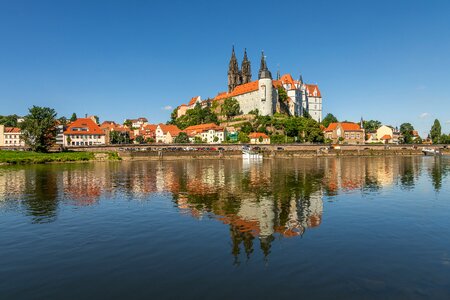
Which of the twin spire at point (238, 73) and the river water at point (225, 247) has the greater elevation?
the twin spire at point (238, 73)

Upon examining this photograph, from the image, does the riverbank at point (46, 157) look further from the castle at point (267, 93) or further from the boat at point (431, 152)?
the boat at point (431, 152)

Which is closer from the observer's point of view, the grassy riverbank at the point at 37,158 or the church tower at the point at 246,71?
the grassy riverbank at the point at 37,158

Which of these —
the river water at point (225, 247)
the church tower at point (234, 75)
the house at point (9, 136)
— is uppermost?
the church tower at point (234, 75)

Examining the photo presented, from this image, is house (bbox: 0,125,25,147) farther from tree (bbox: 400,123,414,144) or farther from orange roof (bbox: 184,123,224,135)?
tree (bbox: 400,123,414,144)

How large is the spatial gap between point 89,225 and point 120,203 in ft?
25.6

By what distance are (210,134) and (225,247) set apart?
14349 cm

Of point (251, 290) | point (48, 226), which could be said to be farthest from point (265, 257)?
point (48, 226)

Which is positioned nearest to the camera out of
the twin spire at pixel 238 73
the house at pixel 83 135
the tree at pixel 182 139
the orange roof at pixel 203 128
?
the house at pixel 83 135

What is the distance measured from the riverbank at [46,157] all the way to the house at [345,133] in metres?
103

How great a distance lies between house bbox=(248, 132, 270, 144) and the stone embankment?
19815 mm

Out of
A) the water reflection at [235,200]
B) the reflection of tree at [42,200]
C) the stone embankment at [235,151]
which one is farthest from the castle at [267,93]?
the reflection of tree at [42,200]

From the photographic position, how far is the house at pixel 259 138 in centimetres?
14275

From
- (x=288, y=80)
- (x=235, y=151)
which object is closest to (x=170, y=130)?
(x=288, y=80)

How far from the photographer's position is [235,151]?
113 metres
